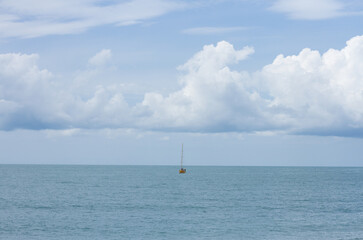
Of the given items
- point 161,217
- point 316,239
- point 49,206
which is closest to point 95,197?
point 49,206

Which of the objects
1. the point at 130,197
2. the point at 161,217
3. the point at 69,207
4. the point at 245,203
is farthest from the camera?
the point at 130,197

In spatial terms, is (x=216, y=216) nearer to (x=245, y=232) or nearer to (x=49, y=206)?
(x=245, y=232)

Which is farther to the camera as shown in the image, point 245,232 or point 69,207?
point 69,207

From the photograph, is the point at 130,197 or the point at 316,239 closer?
the point at 316,239

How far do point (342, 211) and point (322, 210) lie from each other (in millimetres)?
3329

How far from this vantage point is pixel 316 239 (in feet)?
163

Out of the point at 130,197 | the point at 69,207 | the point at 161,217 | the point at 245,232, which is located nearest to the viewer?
the point at 245,232

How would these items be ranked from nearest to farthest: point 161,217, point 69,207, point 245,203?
1. point 161,217
2. point 69,207
3. point 245,203

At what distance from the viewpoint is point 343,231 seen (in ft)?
177

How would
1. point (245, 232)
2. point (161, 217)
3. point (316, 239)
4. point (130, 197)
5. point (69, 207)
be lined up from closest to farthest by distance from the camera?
point (316, 239)
point (245, 232)
point (161, 217)
point (69, 207)
point (130, 197)

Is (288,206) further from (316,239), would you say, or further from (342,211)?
(316,239)

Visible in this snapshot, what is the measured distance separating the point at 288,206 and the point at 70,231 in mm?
41526

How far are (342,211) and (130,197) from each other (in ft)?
144

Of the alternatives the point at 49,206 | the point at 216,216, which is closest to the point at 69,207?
the point at 49,206
